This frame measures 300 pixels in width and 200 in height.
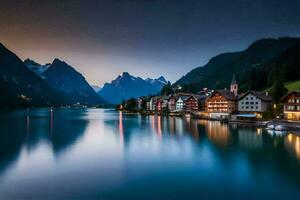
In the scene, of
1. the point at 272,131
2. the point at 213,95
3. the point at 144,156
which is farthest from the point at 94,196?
the point at 213,95

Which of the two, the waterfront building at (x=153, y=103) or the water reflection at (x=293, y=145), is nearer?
the water reflection at (x=293, y=145)

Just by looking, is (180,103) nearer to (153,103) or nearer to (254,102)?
(153,103)

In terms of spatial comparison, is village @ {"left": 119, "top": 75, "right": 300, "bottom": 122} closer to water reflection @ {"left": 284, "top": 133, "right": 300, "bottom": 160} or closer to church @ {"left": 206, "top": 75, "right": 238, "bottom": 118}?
church @ {"left": 206, "top": 75, "right": 238, "bottom": 118}

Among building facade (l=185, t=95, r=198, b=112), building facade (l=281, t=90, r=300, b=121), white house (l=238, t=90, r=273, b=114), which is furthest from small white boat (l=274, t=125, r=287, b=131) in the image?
building facade (l=185, t=95, r=198, b=112)

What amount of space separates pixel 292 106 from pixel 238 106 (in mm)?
23933

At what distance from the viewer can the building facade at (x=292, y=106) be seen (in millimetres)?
55209

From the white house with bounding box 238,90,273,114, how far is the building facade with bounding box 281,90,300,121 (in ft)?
46.7

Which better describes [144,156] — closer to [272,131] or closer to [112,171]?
[112,171]

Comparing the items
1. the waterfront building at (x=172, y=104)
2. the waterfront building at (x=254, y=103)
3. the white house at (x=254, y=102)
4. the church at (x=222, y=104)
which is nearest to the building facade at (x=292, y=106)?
the waterfront building at (x=254, y=103)

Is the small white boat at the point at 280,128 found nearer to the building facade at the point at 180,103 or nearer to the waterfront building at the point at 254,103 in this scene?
the waterfront building at the point at 254,103

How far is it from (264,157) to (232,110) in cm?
5541

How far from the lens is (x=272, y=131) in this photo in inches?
1901

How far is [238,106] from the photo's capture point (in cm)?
7981

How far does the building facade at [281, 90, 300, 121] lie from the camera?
181 ft
